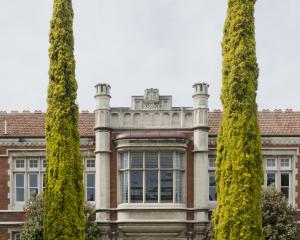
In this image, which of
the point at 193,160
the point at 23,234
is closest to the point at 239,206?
the point at 193,160

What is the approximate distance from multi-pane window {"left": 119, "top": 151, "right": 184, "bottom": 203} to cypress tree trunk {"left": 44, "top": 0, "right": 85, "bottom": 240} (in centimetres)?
418

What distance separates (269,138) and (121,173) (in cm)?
669

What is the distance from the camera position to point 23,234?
84.2 ft

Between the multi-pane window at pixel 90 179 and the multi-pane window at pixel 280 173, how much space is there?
766 centimetres

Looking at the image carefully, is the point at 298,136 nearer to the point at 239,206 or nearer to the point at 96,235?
the point at 239,206

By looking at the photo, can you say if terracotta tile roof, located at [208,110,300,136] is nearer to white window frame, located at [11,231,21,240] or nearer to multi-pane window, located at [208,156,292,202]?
multi-pane window, located at [208,156,292,202]

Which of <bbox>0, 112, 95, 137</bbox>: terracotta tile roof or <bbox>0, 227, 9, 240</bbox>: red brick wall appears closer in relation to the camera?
<bbox>0, 227, 9, 240</bbox>: red brick wall

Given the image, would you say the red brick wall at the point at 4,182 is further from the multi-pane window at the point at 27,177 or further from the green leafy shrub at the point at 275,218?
the green leafy shrub at the point at 275,218

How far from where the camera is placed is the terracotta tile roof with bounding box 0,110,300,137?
28.5 metres

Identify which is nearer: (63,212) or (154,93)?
(63,212)

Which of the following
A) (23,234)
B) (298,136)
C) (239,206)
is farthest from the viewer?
(298,136)

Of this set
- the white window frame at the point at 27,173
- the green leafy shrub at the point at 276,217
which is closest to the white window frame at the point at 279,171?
the green leafy shrub at the point at 276,217

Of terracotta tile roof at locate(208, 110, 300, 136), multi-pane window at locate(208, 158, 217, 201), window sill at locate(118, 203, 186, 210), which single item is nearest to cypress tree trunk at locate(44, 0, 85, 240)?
window sill at locate(118, 203, 186, 210)

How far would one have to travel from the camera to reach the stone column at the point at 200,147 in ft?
88.1
